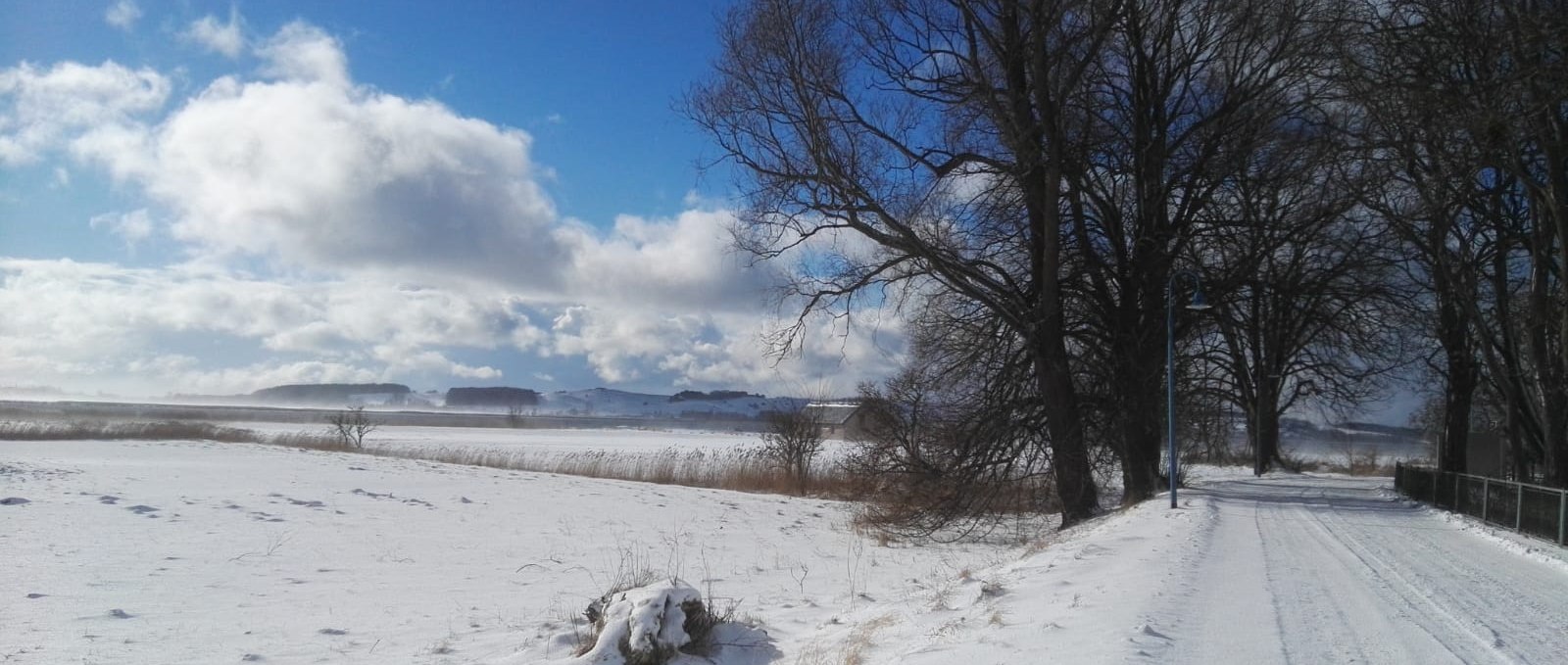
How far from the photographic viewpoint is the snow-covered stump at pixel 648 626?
836 centimetres

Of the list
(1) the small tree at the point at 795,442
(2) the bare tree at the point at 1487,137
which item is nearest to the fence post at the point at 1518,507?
(2) the bare tree at the point at 1487,137

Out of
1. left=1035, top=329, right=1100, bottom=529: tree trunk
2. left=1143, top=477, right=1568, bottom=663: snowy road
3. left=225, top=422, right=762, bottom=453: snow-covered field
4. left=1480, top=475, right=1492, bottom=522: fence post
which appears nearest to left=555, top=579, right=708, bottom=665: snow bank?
left=1143, top=477, right=1568, bottom=663: snowy road

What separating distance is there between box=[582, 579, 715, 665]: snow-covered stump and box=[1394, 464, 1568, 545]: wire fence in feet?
39.9

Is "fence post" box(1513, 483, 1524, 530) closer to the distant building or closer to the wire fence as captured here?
the wire fence

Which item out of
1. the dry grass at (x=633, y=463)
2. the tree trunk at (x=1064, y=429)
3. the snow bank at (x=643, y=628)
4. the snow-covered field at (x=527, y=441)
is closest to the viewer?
the snow bank at (x=643, y=628)

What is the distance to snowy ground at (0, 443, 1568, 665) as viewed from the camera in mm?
7562

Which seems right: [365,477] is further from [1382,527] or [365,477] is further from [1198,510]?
[1382,527]

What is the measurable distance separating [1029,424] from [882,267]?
14.3 ft

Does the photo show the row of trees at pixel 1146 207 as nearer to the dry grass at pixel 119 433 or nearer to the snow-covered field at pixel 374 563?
the snow-covered field at pixel 374 563

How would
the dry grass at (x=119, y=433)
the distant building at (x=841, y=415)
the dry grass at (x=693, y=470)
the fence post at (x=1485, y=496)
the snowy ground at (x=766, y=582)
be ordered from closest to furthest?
the snowy ground at (x=766, y=582) → the fence post at (x=1485, y=496) → the distant building at (x=841, y=415) → the dry grass at (x=693, y=470) → the dry grass at (x=119, y=433)

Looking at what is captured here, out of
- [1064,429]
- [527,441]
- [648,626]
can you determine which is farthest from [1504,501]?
[527,441]

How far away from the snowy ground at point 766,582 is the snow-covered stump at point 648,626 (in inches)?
23.3

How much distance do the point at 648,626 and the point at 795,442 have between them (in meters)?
27.2

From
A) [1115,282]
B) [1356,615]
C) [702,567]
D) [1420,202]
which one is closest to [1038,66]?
[1115,282]
